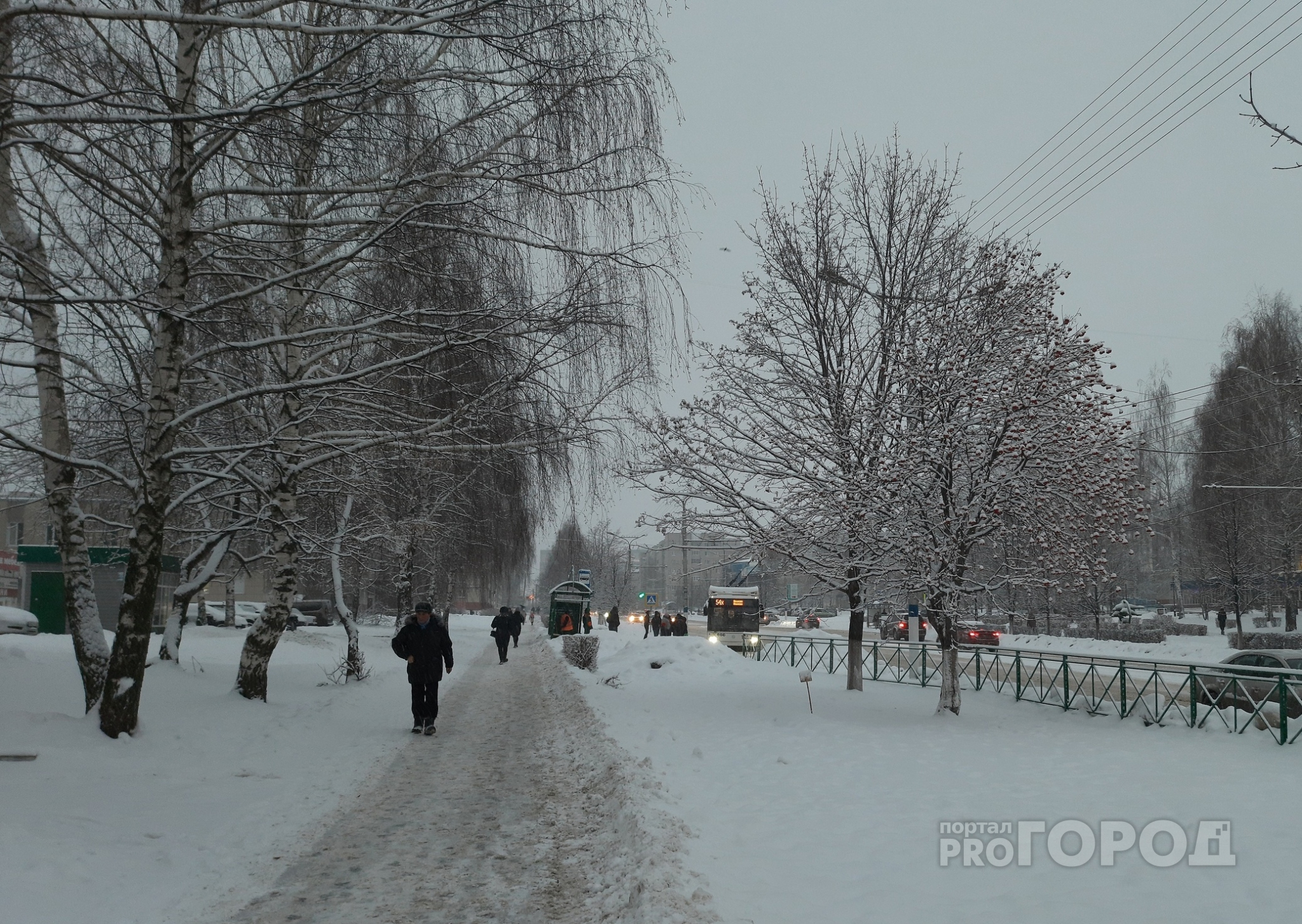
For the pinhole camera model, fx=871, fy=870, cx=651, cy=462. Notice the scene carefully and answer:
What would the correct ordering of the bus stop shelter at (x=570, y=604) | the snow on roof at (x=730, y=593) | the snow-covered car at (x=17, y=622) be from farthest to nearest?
the snow on roof at (x=730, y=593)
the bus stop shelter at (x=570, y=604)
the snow-covered car at (x=17, y=622)

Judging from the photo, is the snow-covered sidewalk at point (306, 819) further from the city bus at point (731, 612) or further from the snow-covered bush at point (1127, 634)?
the snow-covered bush at point (1127, 634)

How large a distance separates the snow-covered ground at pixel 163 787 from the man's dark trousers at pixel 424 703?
40 cm

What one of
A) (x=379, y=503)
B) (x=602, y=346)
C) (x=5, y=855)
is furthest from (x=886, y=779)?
(x=379, y=503)

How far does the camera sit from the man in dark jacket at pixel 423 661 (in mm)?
12188

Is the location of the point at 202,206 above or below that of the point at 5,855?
above

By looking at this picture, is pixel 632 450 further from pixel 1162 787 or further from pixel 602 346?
pixel 1162 787

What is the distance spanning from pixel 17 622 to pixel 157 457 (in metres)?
21.2

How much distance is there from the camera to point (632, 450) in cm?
983

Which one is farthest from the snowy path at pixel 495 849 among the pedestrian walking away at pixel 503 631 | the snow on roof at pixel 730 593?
the snow on roof at pixel 730 593

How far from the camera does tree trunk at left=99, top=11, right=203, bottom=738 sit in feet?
27.5

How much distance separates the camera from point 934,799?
8.57 metres

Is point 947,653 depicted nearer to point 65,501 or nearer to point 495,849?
point 495,849

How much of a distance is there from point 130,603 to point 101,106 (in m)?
4.80

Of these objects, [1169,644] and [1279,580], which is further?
[1279,580]
